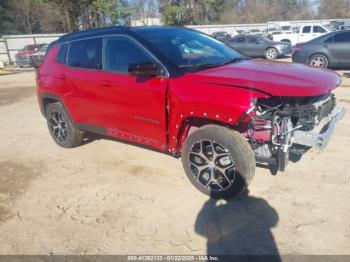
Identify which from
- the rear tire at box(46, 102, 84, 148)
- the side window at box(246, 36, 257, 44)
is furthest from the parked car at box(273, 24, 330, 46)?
the rear tire at box(46, 102, 84, 148)

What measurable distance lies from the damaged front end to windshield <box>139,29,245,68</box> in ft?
3.34

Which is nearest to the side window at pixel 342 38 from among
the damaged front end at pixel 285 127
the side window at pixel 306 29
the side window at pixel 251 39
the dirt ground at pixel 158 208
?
the side window at pixel 251 39

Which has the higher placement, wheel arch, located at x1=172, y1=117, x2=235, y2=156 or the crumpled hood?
the crumpled hood

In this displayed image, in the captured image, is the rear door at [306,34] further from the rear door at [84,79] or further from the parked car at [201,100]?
the rear door at [84,79]

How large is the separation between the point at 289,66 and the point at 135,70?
1.86 meters

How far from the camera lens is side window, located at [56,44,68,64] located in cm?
535

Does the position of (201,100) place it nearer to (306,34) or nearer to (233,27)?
(306,34)

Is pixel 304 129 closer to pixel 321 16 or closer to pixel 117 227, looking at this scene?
pixel 117 227

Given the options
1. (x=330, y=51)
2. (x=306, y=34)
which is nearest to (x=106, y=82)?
(x=330, y=51)

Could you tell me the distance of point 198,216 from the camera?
3.59m

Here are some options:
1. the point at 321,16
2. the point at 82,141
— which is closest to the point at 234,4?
the point at 321,16

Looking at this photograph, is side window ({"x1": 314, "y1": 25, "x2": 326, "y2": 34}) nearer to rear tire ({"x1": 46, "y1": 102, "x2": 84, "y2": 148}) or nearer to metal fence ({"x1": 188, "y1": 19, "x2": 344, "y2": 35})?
metal fence ({"x1": 188, "y1": 19, "x2": 344, "y2": 35})

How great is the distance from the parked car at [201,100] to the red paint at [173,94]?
1 cm

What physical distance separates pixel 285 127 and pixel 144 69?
1606mm
